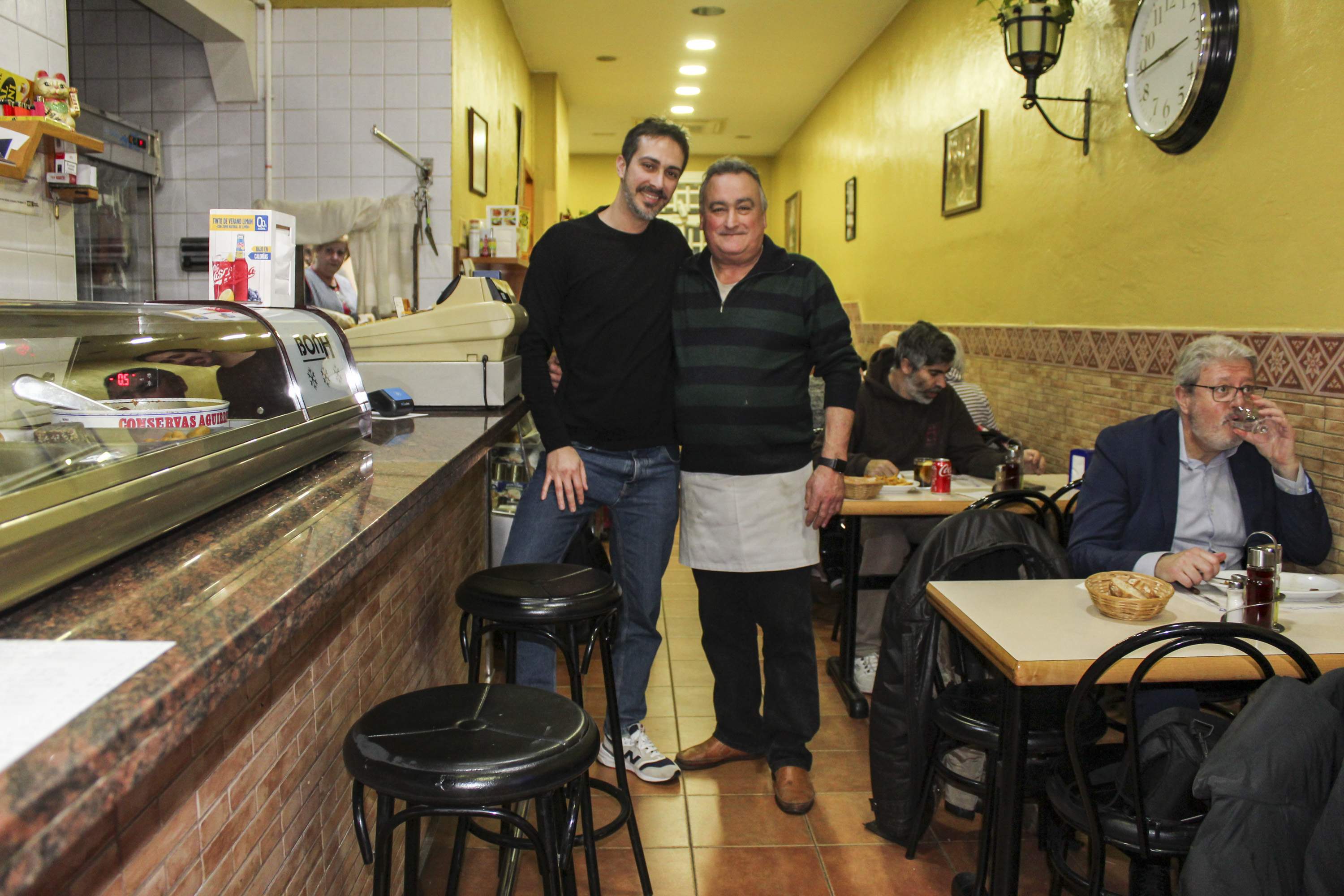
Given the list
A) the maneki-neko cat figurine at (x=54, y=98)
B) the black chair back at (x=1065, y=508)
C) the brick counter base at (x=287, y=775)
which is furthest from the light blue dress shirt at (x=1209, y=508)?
the maneki-neko cat figurine at (x=54, y=98)

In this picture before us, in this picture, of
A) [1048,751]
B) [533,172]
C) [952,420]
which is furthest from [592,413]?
[533,172]

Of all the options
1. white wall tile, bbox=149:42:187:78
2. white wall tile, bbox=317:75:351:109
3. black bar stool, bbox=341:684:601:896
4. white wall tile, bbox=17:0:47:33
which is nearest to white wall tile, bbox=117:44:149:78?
white wall tile, bbox=149:42:187:78

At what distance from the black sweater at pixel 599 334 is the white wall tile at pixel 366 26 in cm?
307

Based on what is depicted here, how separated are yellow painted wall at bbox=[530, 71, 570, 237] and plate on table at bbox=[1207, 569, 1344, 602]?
749cm

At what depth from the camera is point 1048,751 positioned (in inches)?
85.9

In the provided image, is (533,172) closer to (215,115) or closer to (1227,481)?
(215,115)

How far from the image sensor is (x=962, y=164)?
221 inches

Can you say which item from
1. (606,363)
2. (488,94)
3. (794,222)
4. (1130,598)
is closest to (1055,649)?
(1130,598)

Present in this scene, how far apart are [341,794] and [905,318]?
5.75 m

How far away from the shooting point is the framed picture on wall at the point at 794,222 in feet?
36.4

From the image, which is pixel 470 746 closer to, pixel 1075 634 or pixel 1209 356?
pixel 1075 634

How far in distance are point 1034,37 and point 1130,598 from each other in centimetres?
273

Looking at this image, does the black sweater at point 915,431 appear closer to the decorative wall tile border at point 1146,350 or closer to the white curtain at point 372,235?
the decorative wall tile border at point 1146,350

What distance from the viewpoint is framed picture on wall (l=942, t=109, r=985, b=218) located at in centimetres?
535
